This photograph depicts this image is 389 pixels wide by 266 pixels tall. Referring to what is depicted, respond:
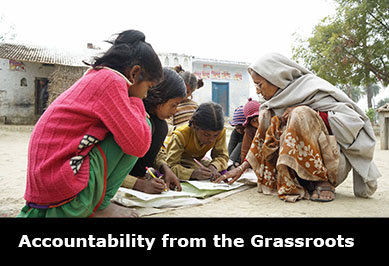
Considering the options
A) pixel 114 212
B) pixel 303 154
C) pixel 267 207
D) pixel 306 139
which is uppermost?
pixel 306 139

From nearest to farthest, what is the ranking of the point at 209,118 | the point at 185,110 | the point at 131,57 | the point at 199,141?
the point at 131,57 < the point at 209,118 < the point at 199,141 < the point at 185,110

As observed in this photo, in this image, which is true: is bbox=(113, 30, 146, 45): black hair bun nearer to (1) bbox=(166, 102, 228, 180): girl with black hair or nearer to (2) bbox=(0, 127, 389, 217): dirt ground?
(2) bbox=(0, 127, 389, 217): dirt ground

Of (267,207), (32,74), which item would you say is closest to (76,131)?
(267,207)

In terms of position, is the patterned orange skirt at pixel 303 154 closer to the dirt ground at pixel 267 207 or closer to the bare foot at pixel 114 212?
the dirt ground at pixel 267 207

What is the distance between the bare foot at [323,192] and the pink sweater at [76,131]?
1.47m

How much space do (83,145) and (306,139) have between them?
159 cm

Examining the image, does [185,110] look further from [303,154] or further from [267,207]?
[267,207]

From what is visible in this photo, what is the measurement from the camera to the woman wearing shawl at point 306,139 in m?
2.38

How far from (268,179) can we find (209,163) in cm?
89

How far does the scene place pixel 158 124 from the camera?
2.69 m

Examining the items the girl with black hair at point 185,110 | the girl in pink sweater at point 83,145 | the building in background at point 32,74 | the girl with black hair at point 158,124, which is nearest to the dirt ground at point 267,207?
the girl with black hair at point 158,124

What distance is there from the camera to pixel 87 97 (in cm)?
156

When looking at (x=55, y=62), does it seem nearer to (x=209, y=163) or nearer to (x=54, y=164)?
(x=209, y=163)

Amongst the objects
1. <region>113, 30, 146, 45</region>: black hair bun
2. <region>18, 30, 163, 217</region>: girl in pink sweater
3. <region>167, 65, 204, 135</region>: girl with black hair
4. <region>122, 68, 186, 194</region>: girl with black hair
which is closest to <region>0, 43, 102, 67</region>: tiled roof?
<region>167, 65, 204, 135</region>: girl with black hair
